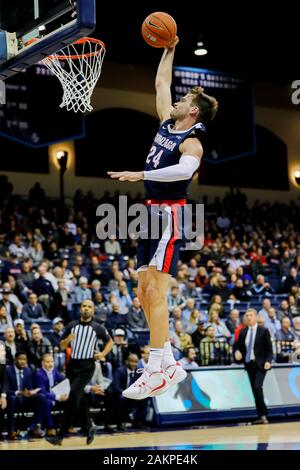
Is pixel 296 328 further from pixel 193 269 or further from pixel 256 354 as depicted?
pixel 193 269

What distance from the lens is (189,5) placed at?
21.0m

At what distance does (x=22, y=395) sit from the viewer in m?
13.8

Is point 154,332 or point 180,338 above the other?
point 154,332

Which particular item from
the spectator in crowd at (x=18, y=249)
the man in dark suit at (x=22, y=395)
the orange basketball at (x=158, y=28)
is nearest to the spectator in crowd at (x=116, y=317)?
the man in dark suit at (x=22, y=395)

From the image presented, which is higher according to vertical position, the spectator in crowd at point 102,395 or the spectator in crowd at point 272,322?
the spectator in crowd at point 272,322

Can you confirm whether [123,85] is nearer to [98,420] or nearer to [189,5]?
[189,5]

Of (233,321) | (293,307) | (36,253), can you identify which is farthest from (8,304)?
(293,307)

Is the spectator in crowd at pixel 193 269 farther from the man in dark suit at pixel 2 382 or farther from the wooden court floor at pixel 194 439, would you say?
the man in dark suit at pixel 2 382

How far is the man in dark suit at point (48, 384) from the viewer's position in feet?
45.1

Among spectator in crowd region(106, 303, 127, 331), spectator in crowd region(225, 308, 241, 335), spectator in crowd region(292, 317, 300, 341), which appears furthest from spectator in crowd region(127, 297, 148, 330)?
spectator in crowd region(292, 317, 300, 341)

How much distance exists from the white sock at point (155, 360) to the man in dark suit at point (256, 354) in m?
8.24

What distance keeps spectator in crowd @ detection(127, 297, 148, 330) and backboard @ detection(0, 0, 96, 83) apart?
9.56 m

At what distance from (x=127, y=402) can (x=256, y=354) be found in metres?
2.46

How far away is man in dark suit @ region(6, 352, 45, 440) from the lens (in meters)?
13.6
